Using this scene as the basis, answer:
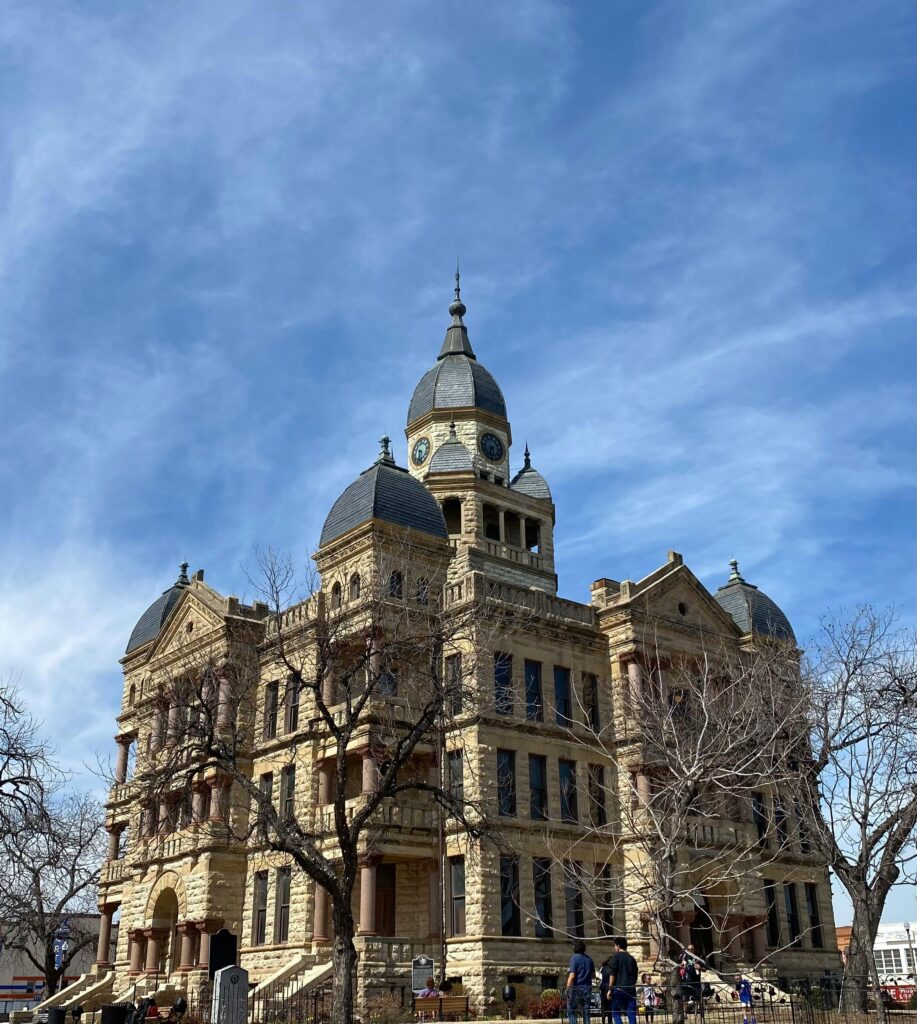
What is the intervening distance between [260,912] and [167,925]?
587 cm

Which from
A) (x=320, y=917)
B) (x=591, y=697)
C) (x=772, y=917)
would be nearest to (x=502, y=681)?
(x=591, y=697)

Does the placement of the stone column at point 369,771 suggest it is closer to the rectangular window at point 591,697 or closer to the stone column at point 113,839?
the rectangular window at point 591,697

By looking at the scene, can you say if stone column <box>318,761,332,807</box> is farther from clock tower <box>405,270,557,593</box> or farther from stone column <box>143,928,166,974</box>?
clock tower <box>405,270,557,593</box>

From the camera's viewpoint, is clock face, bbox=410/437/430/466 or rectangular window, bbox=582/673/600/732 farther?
clock face, bbox=410/437/430/466

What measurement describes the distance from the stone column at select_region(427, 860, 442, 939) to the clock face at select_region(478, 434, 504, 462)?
81.1ft

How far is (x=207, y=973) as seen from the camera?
38469 mm

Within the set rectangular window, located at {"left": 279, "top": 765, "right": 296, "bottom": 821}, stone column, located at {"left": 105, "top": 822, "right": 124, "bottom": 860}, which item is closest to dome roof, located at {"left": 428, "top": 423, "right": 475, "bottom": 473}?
rectangular window, located at {"left": 279, "top": 765, "right": 296, "bottom": 821}

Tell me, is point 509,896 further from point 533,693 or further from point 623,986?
point 623,986

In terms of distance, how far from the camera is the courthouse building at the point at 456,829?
35750mm

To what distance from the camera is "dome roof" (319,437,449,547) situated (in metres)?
41.6

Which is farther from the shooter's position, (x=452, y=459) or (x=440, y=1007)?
(x=452, y=459)

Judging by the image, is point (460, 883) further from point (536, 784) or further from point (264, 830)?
point (264, 830)

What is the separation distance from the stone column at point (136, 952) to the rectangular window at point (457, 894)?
14618mm

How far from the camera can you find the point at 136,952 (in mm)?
43625
